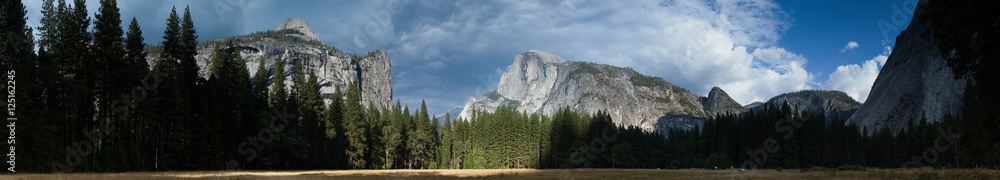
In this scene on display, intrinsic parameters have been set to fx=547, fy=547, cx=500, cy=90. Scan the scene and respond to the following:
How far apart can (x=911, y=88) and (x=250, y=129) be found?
599 feet

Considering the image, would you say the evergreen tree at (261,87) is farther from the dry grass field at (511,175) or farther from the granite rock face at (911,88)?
the granite rock face at (911,88)

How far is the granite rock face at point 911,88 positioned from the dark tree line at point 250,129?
4332cm

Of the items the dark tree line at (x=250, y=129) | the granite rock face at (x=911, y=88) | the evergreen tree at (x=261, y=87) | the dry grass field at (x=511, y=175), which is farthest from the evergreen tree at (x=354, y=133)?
the granite rock face at (x=911, y=88)

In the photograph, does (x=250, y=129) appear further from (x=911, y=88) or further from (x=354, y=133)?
(x=911, y=88)

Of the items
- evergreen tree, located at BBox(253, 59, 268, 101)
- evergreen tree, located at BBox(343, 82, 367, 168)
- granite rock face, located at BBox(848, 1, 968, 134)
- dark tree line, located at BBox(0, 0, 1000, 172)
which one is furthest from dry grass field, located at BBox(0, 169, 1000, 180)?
granite rock face, located at BBox(848, 1, 968, 134)

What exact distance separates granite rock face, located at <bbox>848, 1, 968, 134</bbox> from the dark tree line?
142 ft

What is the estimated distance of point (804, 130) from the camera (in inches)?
3447

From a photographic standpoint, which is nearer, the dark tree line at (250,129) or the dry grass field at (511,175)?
the dry grass field at (511,175)

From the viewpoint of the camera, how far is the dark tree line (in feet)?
106

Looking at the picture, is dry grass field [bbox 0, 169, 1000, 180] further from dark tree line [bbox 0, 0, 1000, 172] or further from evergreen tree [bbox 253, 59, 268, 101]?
evergreen tree [bbox 253, 59, 268, 101]

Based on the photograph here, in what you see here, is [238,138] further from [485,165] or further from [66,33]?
[485,165]

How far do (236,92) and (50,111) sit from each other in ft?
66.8

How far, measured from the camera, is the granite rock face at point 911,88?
462 feet

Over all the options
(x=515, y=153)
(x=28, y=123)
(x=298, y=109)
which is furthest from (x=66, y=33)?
(x=515, y=153)
